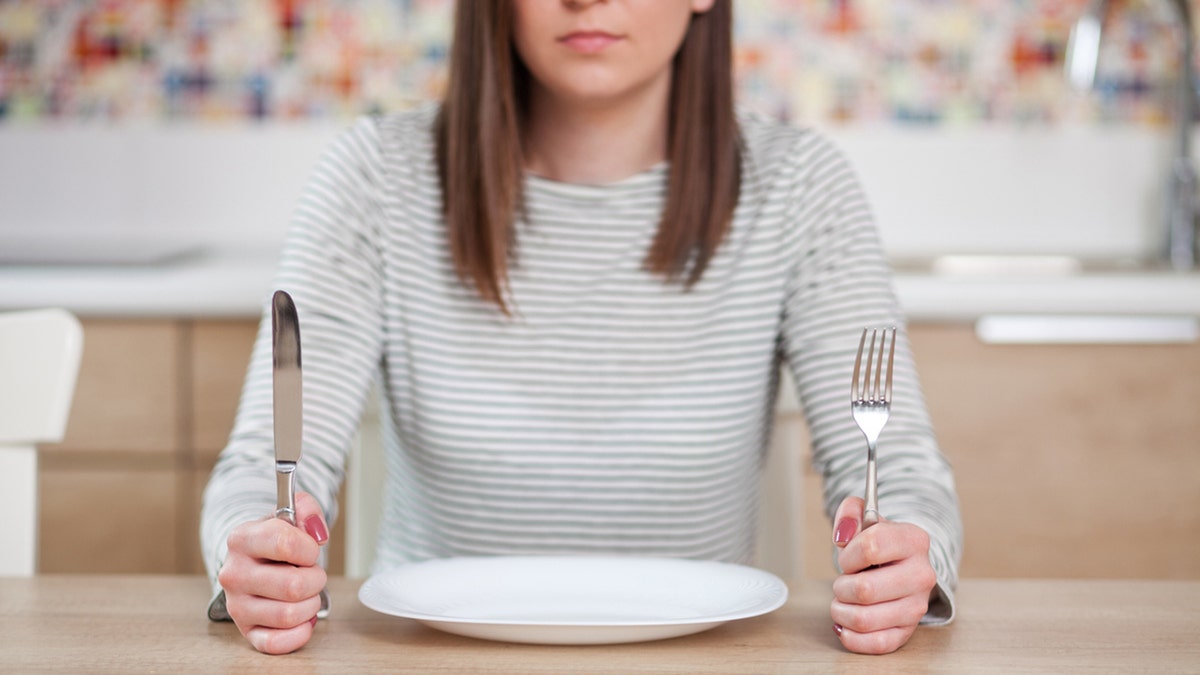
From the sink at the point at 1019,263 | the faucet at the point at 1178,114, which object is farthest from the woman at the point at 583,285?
the faucet at the point at 1178,114

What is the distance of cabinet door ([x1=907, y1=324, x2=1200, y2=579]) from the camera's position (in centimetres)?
198

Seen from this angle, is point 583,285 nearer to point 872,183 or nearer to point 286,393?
point 286,393

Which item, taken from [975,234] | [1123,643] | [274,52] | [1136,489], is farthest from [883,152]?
[1123,643]

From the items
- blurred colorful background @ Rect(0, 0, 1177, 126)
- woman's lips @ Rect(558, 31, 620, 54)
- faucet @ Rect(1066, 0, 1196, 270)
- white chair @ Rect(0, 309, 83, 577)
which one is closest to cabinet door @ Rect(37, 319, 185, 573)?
blurred colorful background @ Rect(0, 0, 1177, 126)

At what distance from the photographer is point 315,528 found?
841 mm

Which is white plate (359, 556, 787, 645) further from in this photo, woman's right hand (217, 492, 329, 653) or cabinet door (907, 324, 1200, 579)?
cabinet door (907, 324, 1200, 579)

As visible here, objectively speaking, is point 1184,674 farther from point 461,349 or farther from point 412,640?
point 461,349

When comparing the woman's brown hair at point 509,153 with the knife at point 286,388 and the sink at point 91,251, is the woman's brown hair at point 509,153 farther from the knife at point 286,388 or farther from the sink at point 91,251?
the sink at point 91,251

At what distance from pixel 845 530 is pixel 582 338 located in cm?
48

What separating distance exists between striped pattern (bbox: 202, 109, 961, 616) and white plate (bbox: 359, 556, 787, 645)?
1.08 feet

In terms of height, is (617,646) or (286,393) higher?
(286,393)

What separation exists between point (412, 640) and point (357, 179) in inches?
23.5

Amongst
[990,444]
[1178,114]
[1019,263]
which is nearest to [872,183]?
[1019,263]

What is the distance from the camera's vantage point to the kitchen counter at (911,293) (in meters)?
1.94
